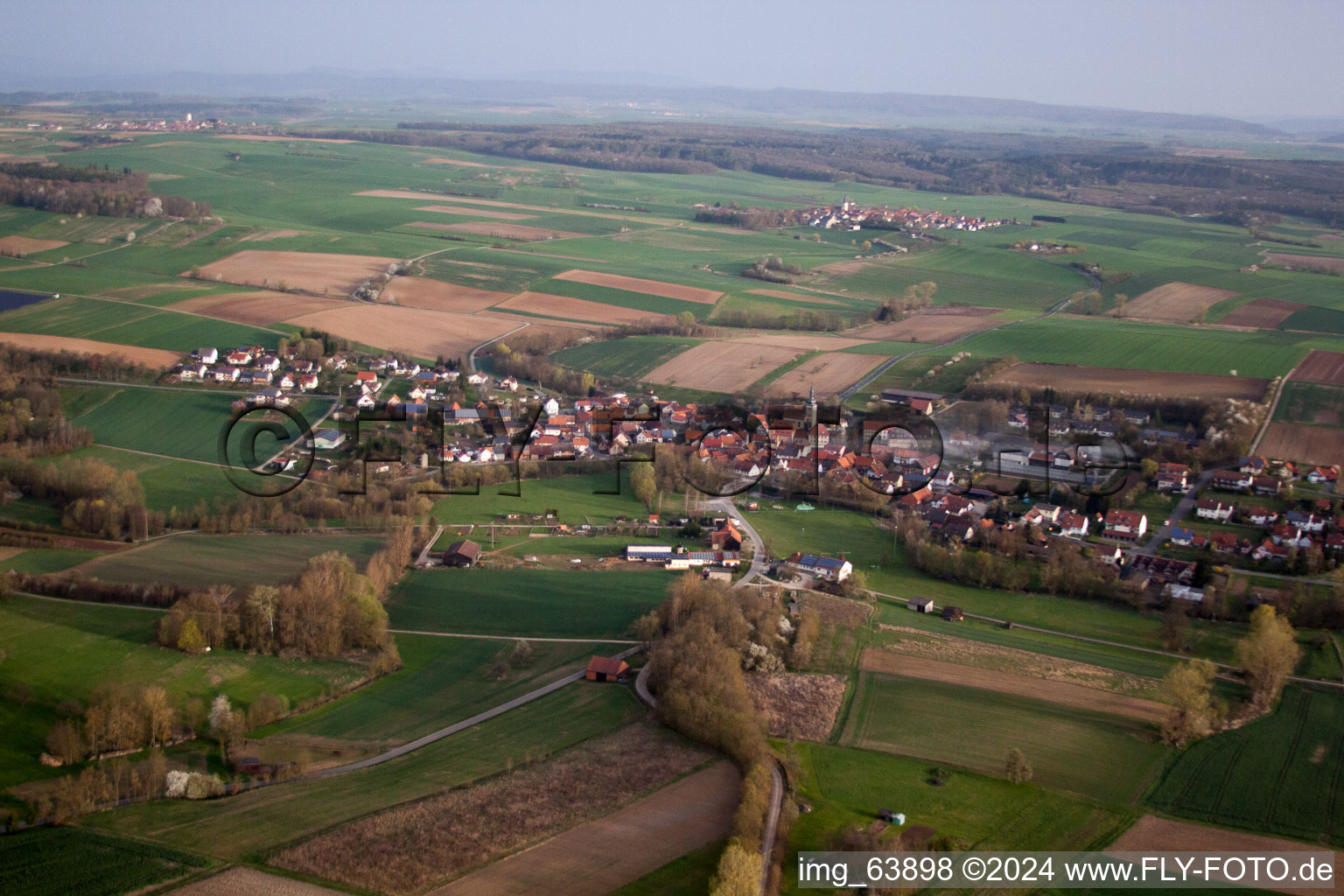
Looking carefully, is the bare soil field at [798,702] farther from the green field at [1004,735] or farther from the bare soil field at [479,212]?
the bare soil field at [479,212]

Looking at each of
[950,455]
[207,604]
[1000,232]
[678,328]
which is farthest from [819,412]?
[1000,232]

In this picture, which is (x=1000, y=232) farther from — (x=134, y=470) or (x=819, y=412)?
(x=134, y=470)

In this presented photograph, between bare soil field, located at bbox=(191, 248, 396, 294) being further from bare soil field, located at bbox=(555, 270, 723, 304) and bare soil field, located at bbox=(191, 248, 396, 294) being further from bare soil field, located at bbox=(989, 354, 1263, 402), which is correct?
bare soil field, located at bbox=(989, 354, 1263, 402)

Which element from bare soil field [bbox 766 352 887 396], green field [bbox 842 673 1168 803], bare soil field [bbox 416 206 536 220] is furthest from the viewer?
bare soil field [bbox 416 206 536 220]

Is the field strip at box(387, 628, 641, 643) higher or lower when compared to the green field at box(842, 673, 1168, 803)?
lower

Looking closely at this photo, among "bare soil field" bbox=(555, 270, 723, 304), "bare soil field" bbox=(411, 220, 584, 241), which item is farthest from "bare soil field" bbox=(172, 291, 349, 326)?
"bare soil field" bbox=(411, 220, 584, 241)

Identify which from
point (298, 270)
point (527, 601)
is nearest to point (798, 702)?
point (527, 601)

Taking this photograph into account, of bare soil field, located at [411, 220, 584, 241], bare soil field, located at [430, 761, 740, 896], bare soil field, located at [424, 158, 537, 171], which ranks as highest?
bare soil field, located at [424, 158, 537, 171]
